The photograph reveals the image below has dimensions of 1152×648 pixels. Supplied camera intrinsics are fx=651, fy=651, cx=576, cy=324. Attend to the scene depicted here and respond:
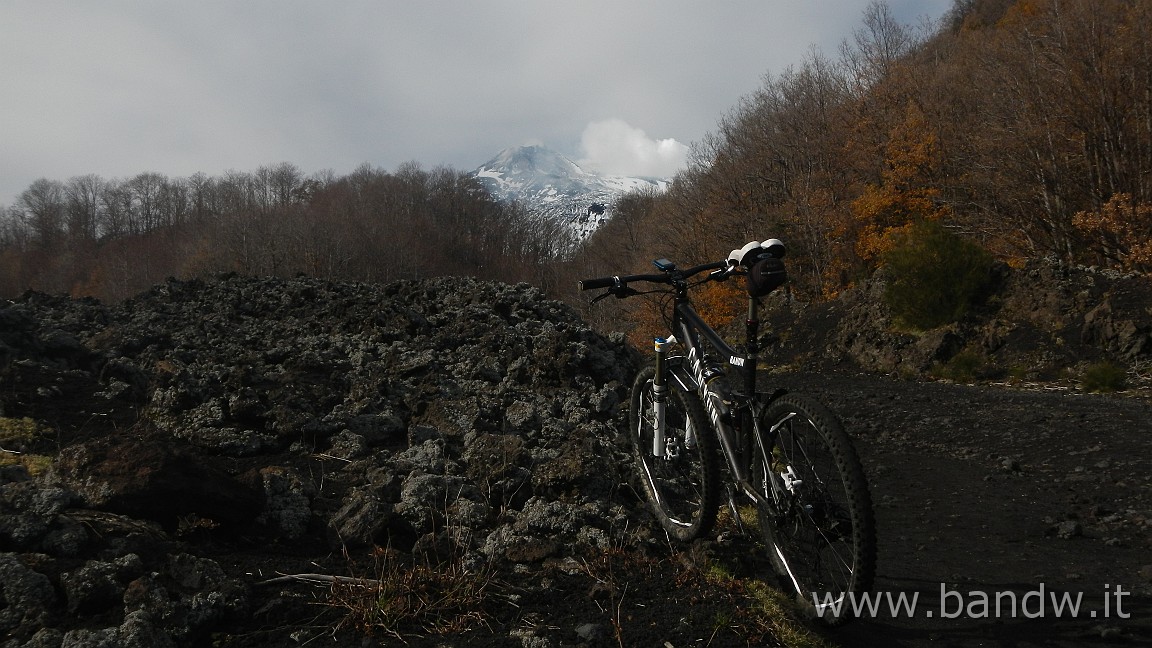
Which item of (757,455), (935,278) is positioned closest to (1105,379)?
(935,278)

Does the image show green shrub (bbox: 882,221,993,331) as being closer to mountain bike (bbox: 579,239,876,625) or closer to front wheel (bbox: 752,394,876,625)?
mountain bike (bbox: 579,239,876,625)

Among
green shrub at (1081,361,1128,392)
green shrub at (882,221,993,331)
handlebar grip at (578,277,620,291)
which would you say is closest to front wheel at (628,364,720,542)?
handlebar grip at (578,277,620,291)

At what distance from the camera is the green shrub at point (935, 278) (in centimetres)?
1652

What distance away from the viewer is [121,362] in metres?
7.00

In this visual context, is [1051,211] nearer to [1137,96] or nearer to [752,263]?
[1137,96]

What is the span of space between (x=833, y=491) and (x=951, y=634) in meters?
1.04

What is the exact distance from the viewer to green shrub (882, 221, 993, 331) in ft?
54.2

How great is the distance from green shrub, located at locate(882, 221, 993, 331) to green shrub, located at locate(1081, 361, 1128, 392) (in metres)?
5.03

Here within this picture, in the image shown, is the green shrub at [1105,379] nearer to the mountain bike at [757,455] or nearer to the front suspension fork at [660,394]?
the mountain bike at [757,455]

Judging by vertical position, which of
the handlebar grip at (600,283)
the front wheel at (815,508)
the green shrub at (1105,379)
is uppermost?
the handlebar grip at (600,283)

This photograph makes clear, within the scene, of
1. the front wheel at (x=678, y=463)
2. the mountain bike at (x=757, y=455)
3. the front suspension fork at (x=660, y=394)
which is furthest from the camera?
the front suspension fork at (x=660, y=394)

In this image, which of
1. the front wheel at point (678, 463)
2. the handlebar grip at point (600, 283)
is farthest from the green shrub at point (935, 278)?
the handlebar grip at point (600, 283)

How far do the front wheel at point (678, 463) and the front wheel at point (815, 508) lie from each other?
303mm

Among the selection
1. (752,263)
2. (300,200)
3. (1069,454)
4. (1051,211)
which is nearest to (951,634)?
(752,263)
